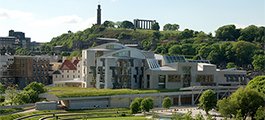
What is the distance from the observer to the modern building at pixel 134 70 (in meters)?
53.2

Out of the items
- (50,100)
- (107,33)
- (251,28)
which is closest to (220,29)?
(251,28)

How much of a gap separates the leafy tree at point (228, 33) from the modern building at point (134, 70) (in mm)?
44918

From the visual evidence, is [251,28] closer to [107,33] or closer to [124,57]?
[107,33]

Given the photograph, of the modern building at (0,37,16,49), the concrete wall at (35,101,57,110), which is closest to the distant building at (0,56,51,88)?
the concrete wall at (35,101,57,110)

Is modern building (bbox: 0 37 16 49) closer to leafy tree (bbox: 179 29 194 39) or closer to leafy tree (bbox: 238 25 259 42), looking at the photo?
leafy tree (bbox: 179 29 194 39)

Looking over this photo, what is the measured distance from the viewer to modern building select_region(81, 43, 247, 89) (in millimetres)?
53250

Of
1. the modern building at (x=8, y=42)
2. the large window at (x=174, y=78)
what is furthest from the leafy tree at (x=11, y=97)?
the modern building at (x=8, y=42)

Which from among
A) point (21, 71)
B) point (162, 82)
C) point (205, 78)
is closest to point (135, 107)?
point (162, 82)

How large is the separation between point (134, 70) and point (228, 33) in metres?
51.1

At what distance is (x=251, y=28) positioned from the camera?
99250 mm

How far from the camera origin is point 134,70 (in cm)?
5553

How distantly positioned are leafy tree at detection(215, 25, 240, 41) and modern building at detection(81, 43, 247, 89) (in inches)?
1768

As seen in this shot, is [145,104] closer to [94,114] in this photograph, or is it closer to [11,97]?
[94,114]

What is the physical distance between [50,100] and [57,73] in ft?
79.7
